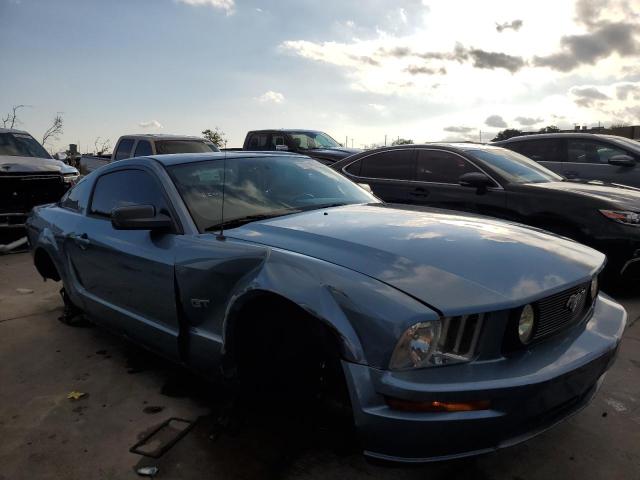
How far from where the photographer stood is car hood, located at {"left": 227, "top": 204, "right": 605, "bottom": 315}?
6.64ft

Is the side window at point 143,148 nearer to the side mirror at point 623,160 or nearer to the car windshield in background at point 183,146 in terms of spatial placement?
the car windshield in background at point 183,146

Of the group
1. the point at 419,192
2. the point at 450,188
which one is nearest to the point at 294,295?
the point at 450,188

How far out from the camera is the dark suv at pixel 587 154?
7527 millimetres

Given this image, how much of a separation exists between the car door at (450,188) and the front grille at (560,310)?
10.5 ft

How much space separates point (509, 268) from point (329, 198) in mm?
1489

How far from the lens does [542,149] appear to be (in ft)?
27.6

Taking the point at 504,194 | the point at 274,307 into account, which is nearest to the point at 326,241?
the point at 274,307

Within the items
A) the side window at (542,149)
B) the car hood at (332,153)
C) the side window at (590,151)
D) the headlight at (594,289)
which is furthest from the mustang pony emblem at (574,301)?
the car hood at (332,153)

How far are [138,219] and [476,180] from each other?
378 cm

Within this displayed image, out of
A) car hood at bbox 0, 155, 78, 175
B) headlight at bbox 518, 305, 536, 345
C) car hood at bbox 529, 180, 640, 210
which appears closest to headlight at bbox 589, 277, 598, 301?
headlight at bbox 518, 305, 536, 345

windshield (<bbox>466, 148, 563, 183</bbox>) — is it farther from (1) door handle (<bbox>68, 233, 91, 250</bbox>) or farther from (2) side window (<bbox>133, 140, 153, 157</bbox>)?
(2) side window (<bbox>133, 140, 153, 157</bbox>)

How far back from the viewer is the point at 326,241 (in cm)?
246

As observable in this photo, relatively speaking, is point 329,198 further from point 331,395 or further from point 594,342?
point 594,342

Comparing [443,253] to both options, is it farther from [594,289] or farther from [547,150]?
[547,150]
